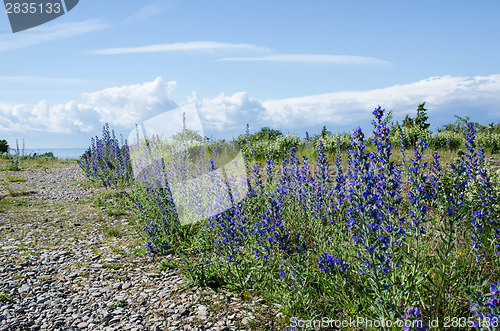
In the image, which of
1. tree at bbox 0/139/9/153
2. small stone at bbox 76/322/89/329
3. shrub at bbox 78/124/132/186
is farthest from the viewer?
tree at bbox 0/139/9/153

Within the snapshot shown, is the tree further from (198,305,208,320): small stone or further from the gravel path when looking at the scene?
(198,305,208,320): small stone

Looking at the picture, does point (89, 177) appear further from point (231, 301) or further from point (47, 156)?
point (47, 156)

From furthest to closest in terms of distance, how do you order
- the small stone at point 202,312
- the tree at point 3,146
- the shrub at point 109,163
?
the tree at point 3,146 < the shrub at point 109,163 < the small stone at point 202,312

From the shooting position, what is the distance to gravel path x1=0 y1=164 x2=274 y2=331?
393 centimetres

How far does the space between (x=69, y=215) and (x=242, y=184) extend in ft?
15.8

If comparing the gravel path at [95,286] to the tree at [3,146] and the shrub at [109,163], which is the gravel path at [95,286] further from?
the tree at [3,146]

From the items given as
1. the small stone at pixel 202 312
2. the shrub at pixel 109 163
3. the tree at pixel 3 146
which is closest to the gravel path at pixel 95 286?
the small stone at pixel 202 312

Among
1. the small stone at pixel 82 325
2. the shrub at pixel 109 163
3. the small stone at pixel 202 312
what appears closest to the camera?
the small stone at pixel 202 312

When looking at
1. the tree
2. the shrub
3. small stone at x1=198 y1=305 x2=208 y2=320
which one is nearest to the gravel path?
small stone at x1=198 y1=305 x2=208 y2=320

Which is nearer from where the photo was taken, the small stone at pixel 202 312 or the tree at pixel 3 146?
the small stone at pixel 202 312

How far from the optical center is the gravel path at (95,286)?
393 cm

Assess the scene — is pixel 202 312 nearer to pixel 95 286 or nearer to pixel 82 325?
pixel 82 325

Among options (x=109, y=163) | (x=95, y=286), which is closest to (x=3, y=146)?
(x=109, y=163)

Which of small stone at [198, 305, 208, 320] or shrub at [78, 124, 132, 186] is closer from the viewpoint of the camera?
small stone at [198, 305, 208, 320]
